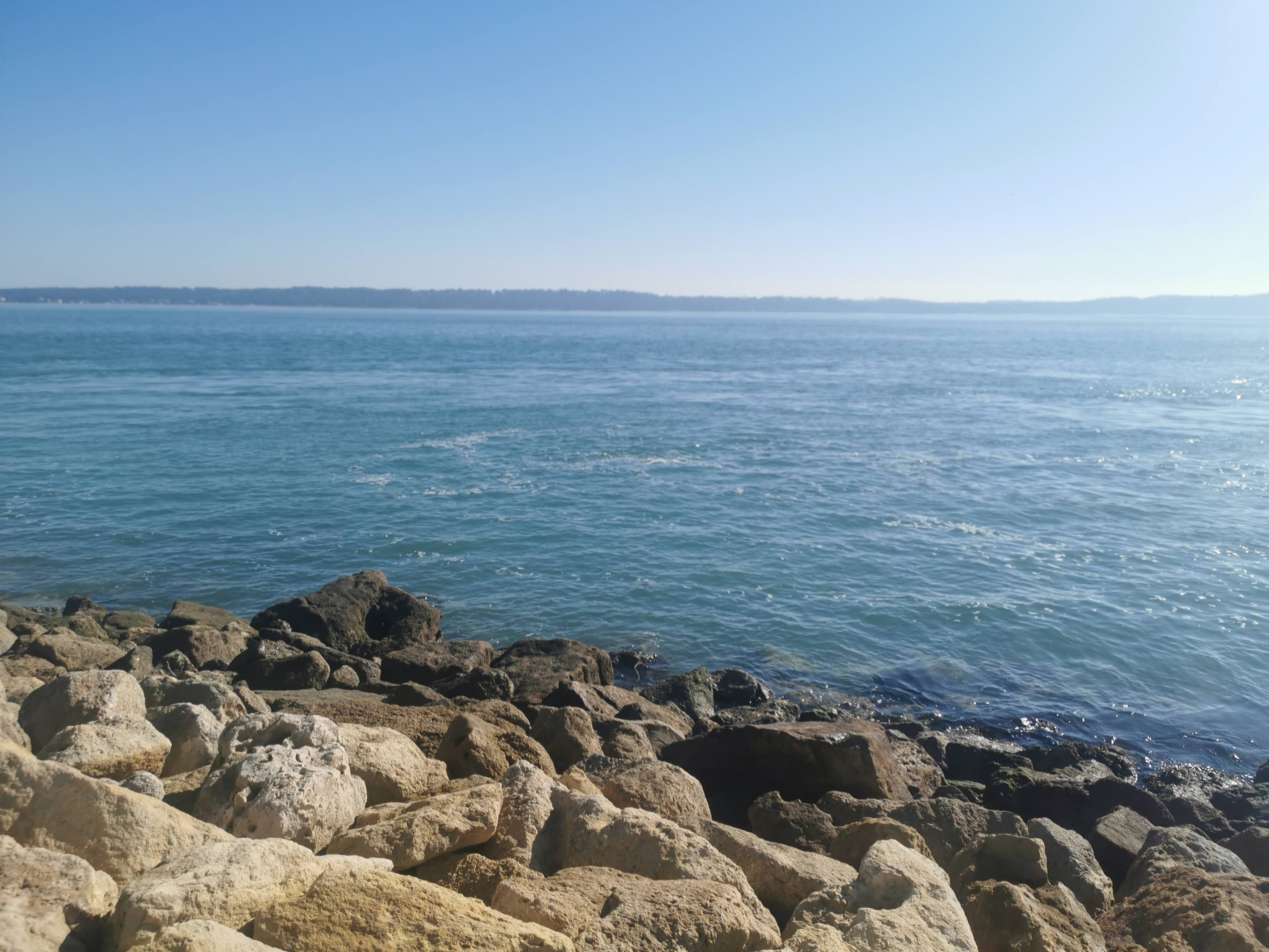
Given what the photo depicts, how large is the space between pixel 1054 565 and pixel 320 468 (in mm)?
22361

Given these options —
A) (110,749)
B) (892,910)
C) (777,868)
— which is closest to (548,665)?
(110,749)

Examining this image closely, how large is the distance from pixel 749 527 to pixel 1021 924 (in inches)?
711

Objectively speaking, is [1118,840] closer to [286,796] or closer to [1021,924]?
[1021,924]

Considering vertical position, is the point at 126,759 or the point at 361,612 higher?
the point at 126,759

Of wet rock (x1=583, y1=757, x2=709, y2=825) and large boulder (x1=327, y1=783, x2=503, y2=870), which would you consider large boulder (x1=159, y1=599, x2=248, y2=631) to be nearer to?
wet rock (x1=583, y1=757, x2=709, y2=825)

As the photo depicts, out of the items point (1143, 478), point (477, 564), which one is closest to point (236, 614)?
point (477, 564)

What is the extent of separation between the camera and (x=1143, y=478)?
29766 millimetres

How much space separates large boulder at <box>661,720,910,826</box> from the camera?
9539 millimetres

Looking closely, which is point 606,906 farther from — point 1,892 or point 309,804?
point 1,892

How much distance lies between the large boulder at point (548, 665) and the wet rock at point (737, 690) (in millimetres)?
1744

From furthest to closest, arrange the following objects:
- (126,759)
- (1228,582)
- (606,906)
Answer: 1. (1228,582)
2. (126,759)
3. (606,906)

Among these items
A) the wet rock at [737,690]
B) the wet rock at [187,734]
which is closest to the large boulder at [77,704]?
the wet rock at [187,734]

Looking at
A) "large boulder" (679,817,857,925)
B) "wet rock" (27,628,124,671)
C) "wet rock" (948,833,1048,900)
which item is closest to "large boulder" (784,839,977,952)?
"large boulder" (679,817,857,925)

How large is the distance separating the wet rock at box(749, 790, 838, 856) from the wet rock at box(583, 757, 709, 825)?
0.69 meters
